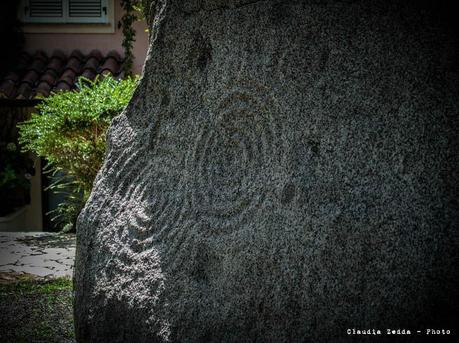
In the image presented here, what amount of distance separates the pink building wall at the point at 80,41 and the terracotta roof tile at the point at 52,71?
0.56 feet

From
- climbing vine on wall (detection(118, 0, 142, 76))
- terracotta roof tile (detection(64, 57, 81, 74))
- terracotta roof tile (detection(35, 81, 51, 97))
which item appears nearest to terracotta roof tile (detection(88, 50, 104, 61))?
terracotta roof tile (detection(64, 57, 81, 74))

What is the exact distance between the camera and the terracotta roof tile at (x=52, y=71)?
7223 mm

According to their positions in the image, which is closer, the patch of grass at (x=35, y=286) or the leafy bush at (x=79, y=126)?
the patch of grass at (x=35, y=286)

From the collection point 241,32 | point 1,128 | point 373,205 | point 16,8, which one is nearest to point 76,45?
Result: point 16,8

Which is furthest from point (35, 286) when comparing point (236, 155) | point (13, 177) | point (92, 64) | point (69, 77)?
point (92, 64)

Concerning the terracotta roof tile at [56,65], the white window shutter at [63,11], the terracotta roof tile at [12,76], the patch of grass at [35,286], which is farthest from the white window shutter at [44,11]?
the patch of grass at [35,286]

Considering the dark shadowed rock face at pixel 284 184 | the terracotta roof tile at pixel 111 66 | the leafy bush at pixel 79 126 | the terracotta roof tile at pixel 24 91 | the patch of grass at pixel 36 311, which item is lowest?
the patch of grass at pixel 36 311

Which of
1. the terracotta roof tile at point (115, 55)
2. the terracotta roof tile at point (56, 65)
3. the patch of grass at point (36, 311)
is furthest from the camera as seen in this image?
the terracotta roof tile at point (115, 55)

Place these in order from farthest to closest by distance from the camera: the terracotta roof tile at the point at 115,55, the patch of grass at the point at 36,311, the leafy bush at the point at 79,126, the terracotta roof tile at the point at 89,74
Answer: the terracotta roof tile at the point at 115,55 < the terracotta roof tile at the point at 89,74 < the leafy bush at the point at 79,126 < the patch of grass at the point at 36,311

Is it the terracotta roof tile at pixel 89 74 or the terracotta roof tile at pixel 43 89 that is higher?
the terracotta roof tile at pixel 89 74

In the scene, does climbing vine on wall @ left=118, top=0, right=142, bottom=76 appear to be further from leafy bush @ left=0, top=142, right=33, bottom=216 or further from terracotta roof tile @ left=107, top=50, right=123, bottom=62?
leafy bush @ left=0, top=142, right=33, bottom=216

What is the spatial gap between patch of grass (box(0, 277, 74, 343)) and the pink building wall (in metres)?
5.23

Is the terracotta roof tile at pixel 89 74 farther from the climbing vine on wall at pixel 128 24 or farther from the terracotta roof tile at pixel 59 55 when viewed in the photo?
the terracotta roof tile at pixel 59 55

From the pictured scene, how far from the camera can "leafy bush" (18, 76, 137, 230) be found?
5277 mm
